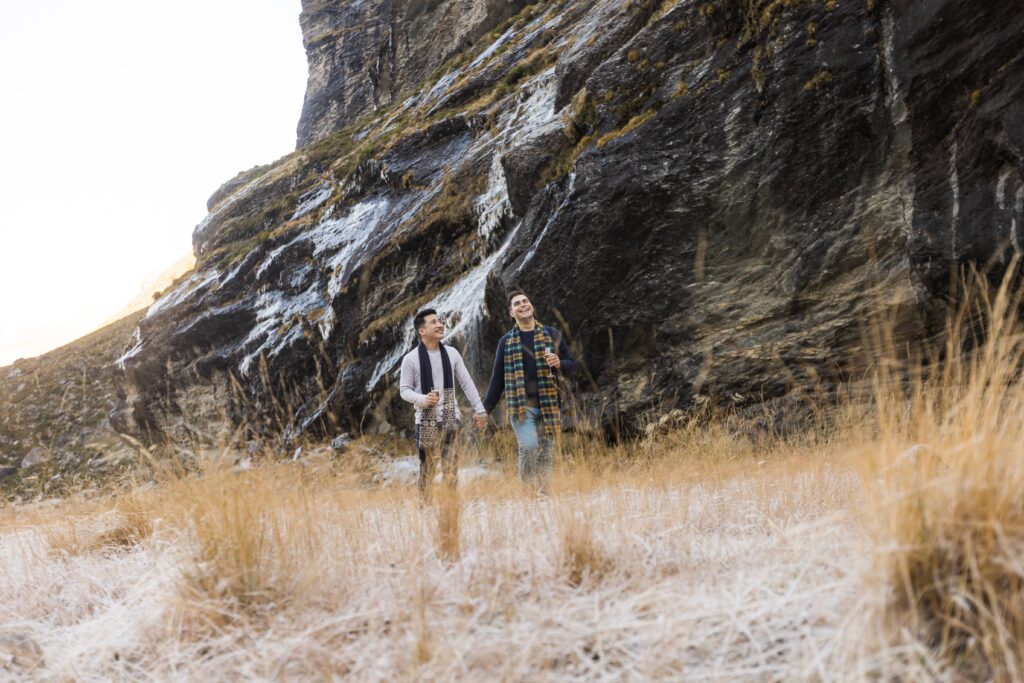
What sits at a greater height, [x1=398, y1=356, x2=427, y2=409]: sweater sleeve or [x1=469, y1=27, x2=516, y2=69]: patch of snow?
[x1=469, y1=27, x2=516, y2=69]: patch of snow

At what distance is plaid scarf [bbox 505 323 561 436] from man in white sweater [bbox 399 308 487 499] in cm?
41

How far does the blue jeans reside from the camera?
6043 mm

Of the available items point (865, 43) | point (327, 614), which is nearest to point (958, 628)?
point (327, 614)

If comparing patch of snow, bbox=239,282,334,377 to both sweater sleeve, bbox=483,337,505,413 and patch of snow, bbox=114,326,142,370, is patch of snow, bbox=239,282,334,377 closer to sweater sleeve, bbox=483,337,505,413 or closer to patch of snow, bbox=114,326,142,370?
patch of snow, bbox=114,326,142,370

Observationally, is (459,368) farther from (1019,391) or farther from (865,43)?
(865,43)

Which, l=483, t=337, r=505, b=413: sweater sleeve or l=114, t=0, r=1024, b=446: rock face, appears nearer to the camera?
l=483, t=337, r=505, b=413: sweater sleeve

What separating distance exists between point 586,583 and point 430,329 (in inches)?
132

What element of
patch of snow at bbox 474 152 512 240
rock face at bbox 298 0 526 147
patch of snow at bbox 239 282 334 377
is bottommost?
patch of snow at bbox 239 282 334 377

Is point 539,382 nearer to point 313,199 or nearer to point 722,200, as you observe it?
point 722,200

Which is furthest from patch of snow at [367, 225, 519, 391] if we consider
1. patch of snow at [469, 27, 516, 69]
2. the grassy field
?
patch of snow at [469, 27, 516, 69]

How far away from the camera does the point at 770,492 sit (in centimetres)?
430

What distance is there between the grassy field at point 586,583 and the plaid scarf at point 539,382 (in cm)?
193

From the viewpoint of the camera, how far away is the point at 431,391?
5.45 m

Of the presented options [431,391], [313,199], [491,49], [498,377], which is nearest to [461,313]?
[498,377]
